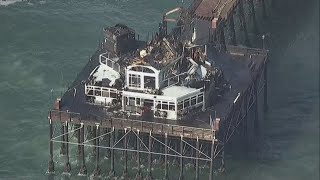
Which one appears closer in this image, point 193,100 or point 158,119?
point 158,119

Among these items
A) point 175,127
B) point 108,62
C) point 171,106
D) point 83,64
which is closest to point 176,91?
point 171,106

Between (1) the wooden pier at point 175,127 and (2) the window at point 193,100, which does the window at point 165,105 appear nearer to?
(1) the wooden pier at point 175,127

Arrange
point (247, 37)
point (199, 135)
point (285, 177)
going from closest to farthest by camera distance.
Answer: point (199, 135) < point (285, 177) < point (247, 37)

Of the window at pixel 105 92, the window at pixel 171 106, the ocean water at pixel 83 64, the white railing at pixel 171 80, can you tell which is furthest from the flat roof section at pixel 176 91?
the ocean water at pixel 83 64

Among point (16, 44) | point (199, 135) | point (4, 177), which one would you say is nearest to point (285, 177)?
point (199, 135)

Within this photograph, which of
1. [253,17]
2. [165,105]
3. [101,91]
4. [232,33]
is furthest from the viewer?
[253,17]

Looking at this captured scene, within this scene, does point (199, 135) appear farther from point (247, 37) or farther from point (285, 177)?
point (247, 37)

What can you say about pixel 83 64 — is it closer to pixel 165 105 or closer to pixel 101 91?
pixel 101 91

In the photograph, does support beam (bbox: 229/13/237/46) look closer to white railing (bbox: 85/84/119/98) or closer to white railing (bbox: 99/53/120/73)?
white railing (bbox: 99/53/120/73)
